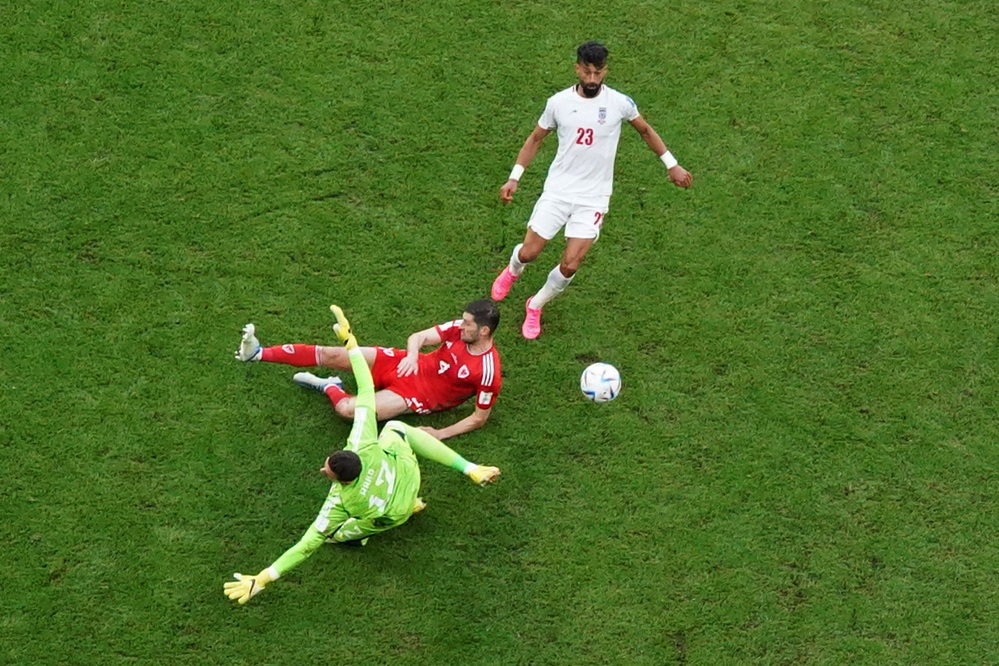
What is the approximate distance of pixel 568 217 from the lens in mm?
9234

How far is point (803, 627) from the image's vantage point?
855 cm

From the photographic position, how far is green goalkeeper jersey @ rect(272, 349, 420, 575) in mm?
7844

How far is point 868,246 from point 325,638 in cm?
577

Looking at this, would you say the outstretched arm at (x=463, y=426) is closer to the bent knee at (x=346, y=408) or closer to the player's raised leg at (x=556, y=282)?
the bent knee at (x=346, y=408)

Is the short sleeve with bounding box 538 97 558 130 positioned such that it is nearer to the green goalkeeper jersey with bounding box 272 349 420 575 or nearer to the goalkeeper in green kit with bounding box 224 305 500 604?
the goalkeeper in green kit with bounding box 224 305 500 604

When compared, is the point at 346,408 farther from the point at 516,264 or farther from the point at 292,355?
the point at 516,264

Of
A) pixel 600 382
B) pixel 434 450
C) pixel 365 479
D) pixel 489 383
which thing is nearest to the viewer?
pixel 365 479

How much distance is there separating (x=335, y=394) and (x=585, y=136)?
2834 millimetres

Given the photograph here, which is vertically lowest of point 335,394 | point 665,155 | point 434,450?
point 335,394

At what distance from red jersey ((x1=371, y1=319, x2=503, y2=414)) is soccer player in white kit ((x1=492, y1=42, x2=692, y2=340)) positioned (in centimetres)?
92

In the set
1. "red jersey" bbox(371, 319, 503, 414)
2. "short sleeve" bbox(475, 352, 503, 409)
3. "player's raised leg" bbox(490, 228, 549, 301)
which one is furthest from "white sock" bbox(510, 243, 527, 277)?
"short sleeve" bbox(475, 352, 503, 409)

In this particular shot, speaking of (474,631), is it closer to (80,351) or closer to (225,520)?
(225,520)

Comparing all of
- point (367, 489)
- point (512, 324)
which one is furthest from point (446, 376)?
point (367, 489)

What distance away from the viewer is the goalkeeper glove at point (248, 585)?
781 cm
